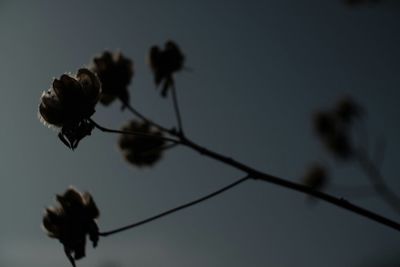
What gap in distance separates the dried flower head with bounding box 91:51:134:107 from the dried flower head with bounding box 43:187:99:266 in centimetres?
100

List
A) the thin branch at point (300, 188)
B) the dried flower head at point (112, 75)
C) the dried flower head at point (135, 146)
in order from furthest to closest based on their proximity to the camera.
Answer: the dried flower head at point (135, 146)
the dried flower head at point (112, 75)
the thin branch at point (300, 188)

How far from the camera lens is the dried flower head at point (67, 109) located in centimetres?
238

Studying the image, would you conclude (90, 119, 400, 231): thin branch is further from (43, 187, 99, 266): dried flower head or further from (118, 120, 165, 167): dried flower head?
(118, 120, 165, 167): dried flower head

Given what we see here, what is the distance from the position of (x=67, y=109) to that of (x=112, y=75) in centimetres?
96

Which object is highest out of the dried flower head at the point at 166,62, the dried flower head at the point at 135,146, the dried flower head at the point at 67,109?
the dried flower head at the point at 166,62

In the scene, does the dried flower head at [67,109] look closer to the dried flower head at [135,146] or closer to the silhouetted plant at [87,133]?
the silhouetted plant at [87,133]

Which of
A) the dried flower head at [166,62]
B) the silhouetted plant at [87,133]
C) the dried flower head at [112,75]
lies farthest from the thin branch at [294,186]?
the dried flower head at [166,62]

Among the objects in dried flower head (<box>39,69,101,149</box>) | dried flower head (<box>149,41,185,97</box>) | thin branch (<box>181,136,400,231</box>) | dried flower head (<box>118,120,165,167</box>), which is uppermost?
dried flower head (<box>149,41,185,97</box>)

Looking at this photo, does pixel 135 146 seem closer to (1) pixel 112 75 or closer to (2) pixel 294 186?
(1) pixel 112 75

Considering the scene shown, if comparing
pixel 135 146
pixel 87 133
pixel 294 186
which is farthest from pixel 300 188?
pixel 135 146

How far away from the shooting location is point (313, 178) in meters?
8.46

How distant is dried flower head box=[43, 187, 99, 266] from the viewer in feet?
8.17

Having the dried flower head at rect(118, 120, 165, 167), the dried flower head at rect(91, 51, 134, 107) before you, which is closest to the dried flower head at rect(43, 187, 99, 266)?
the dried flower head at rect(91, 51, 134, 107)

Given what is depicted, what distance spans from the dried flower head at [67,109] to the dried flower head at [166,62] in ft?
3.65
